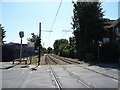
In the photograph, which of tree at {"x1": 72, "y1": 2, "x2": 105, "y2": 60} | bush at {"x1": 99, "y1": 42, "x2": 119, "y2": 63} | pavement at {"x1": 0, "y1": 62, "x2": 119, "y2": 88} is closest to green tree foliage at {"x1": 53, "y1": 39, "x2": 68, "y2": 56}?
tree at {"x1": 72, "y1": 2, "x2": 105, "y2": 60}

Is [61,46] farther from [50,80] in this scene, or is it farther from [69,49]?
[50,80]

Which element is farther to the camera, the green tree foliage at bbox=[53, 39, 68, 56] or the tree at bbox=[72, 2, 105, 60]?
the green tree foliage at bbox=[53, 39, 68, 56]

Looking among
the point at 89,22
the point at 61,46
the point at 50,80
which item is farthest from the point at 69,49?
the point at 50,80

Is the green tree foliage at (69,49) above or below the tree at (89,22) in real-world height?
below

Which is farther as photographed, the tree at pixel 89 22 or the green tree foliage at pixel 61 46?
the green tree foliage at pixel 61 46

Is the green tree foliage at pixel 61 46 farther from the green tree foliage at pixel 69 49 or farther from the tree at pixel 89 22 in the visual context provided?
the tree at pixel 89 22

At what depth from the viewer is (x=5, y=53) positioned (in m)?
39.9

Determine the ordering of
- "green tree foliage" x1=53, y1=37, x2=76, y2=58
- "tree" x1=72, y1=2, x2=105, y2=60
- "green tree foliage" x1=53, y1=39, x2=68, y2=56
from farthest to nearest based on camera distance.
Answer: "green tree foliage" x1=53, y1=39, x2=68, y2=56 < "green tree foliage" x1=53, y1=37, x2=76, y2=58 < "tree" x1=72, y1=2, x2=105, y2=60

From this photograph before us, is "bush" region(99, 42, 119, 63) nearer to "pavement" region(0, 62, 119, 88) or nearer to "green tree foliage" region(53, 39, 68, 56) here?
"pavement" region(0, 62, 119, 88)

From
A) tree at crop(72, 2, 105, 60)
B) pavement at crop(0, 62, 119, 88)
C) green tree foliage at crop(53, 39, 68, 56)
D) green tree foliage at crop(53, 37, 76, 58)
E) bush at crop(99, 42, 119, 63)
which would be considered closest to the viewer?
pavement at crop(0, 62, 119, 88)

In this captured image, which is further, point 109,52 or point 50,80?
point 109,52

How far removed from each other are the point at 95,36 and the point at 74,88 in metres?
33.8

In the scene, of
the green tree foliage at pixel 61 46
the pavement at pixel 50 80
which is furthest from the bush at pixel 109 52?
the green tree foliage at pixel 61 46

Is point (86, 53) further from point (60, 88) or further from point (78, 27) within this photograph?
point (60, 88)
